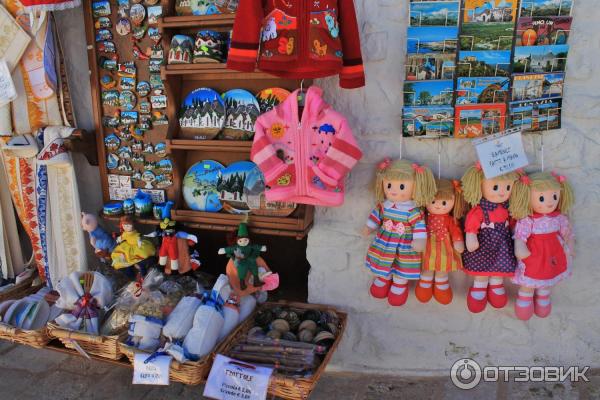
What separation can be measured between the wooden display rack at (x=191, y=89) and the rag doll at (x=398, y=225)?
0.36 m

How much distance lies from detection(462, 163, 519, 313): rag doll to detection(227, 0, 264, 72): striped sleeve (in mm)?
1066

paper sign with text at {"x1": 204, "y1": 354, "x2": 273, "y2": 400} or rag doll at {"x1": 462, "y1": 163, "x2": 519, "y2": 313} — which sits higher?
rag doll at {"x1": 462, "y1": 163, "x2": 519, "y2": 313}

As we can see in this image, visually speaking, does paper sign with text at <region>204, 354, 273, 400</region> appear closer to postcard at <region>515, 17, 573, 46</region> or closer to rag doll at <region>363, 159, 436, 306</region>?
rag doll at <region>363, 159, 436, 306</region>

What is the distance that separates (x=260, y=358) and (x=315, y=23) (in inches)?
57.8

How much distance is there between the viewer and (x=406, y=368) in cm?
246

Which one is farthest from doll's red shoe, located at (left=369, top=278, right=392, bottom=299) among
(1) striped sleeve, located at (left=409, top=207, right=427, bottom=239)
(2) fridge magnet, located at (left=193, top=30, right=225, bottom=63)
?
(2) fridge magnet, located at (left=193, top=30, right=225, bottom=63)

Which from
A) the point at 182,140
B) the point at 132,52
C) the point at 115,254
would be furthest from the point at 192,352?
the point at 132,52

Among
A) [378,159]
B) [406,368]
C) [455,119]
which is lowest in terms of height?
[406,368]

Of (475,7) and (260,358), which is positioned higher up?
(475,7)

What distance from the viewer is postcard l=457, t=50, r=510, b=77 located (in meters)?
1.97

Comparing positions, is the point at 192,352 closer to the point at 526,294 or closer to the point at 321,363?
the point at 321,363

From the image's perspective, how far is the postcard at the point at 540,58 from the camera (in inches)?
76.4

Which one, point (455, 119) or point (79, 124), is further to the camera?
point (79, 124)

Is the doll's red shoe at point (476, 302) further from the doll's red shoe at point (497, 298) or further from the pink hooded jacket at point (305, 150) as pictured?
the pink hooded jacket at point (305, 150)
